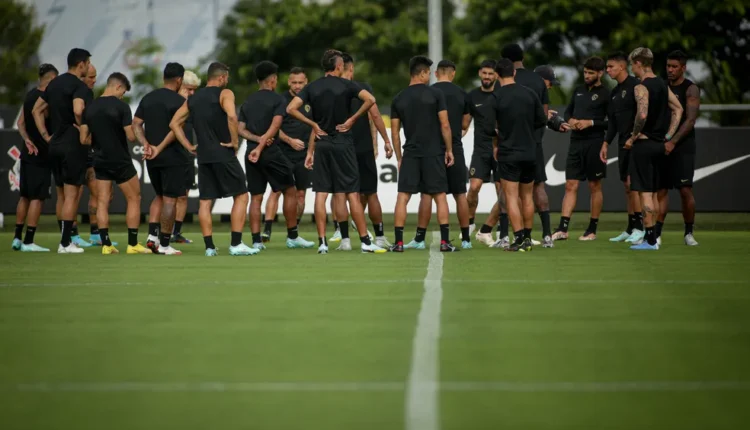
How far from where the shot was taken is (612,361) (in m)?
7.25

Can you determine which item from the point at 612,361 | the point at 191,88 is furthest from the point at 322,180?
the point at 612,361

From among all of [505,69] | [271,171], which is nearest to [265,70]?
[271,171]

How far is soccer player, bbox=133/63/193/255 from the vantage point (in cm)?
1488

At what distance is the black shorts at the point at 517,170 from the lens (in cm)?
1480

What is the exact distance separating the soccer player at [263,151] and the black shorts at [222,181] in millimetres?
788

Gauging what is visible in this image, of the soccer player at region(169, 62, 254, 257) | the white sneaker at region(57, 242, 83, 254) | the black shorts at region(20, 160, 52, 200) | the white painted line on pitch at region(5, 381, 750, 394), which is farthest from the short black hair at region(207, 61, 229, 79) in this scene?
the white painted line on pitch at region(5, 381, 750, 394)

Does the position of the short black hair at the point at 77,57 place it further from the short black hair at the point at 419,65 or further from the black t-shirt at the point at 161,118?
the short black hair at the point at 419,65

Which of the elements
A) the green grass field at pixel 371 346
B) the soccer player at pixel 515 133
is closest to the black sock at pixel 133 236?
the green grass field at pixel 371 346

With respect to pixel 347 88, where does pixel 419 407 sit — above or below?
below

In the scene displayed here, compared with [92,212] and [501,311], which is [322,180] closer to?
[92,212]

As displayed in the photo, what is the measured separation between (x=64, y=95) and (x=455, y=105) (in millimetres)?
4343

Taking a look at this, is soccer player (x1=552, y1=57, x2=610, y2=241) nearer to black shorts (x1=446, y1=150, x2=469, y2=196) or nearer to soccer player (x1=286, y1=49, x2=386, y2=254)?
black shorts (x1=446, y1=150, x2=469, y2=196)

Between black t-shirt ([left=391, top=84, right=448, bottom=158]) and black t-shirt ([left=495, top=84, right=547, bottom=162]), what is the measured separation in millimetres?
641

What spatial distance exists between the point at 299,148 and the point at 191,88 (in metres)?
1.48
